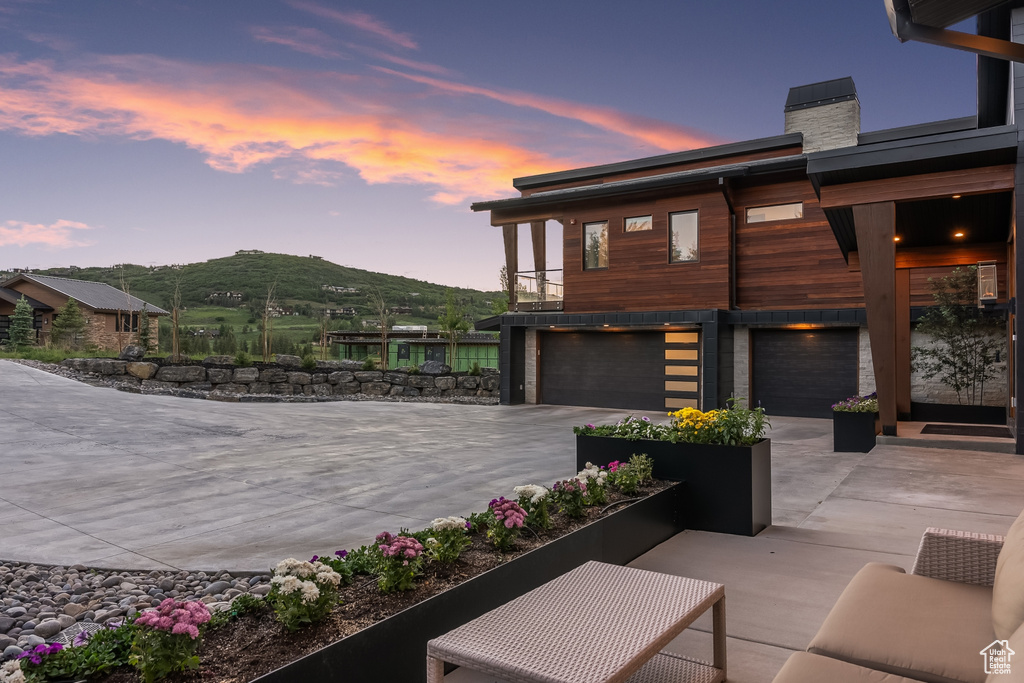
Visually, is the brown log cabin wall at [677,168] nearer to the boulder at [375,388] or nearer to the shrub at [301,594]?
the boulder at [375,388]

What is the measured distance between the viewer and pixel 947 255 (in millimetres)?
12719

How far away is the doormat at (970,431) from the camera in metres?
9.89

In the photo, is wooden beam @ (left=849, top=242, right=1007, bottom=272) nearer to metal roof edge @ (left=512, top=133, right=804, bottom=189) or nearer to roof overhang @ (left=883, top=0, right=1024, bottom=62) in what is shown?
metal roof edge @ (left=512, top=133, right=804, bottom=189)

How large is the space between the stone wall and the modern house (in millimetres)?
2864

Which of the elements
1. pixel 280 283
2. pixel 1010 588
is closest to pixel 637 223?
pixel 1010 588

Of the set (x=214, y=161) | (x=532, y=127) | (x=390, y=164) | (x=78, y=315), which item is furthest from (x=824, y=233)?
(x=78, y=315)

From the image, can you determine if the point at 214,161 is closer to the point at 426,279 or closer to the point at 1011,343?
the point at 1011,343

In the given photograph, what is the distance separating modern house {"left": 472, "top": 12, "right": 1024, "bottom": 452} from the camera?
12375 mm

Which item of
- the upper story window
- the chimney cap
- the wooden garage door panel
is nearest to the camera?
the upper story window

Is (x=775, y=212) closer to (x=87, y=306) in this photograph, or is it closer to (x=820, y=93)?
(x=820, y=93)

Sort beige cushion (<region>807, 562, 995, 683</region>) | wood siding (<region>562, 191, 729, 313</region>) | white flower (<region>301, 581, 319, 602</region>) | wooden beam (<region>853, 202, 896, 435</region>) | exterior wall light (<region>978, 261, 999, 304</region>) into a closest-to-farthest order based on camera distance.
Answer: beige cushion (<region>807, 562, 995, 683</region>), white flower (<region>301, 581, 319, 602</region>), wooden beam (<region>853, 202, 896, 435</region>), exterior wall light (<region>978, 261, 999, 304</region>), wood siding (<region>562, 191, 729, 313</region>)

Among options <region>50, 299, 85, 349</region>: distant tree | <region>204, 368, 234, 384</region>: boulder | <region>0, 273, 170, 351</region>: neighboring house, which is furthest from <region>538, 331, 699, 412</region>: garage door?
<region>0, 273, 170, 351</region>: neighboring house

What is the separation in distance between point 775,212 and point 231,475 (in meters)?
13.3

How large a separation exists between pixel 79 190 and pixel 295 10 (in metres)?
22.8
